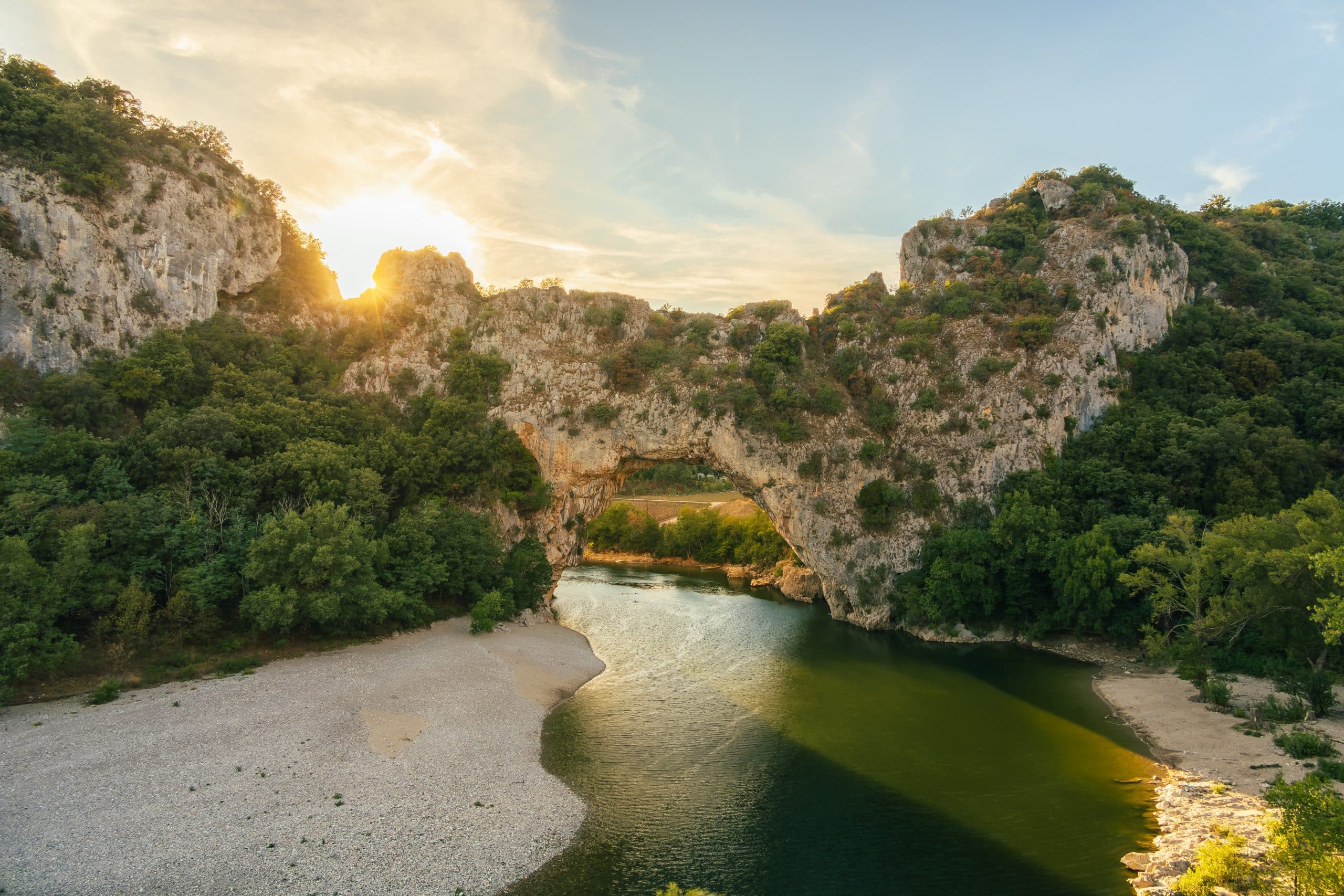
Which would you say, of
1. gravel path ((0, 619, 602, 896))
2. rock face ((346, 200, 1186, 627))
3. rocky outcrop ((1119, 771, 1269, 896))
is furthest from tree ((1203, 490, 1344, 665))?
gravel path ((0, 619, 602, 896))

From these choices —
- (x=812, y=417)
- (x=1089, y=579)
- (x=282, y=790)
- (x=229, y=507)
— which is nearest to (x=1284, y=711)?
(x=1089, y=579)

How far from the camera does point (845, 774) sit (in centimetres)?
2236

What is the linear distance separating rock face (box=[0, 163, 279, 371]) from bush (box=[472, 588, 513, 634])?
2820 cm

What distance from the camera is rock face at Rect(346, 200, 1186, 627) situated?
148 ft

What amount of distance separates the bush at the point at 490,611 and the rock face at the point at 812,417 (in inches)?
314

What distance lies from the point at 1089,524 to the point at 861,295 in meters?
26.0

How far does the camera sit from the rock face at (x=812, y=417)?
148ft

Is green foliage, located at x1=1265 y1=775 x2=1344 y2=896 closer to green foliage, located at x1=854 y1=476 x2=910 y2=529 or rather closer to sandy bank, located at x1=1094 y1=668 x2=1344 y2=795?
sandy bank, located at x1=1094 y1=668 x2=1344 y2=795

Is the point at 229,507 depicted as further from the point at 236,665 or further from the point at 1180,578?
the point at 1180,578

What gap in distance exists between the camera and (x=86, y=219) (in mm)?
38281

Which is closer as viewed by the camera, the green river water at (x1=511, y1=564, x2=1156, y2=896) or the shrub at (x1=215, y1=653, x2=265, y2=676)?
the green river water at (x1=511, y1=564, x2=1156, y2=896)

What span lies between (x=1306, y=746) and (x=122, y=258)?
64588 millimetres

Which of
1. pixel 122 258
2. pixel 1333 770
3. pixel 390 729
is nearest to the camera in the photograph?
pixel 1333 770

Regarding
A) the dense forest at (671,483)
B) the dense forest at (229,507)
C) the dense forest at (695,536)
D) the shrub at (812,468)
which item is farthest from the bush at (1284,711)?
the dense forest at (671,483)
